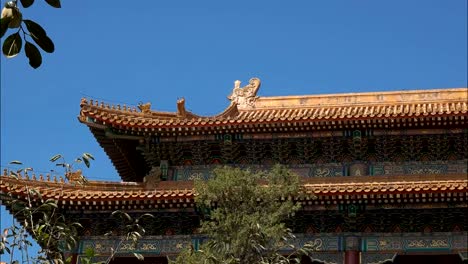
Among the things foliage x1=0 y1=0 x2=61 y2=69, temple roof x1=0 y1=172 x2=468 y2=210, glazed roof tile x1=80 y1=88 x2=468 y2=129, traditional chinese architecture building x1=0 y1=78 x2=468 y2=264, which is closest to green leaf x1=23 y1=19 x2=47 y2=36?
foliage x1=0 y1=0 x2=61 y2=69

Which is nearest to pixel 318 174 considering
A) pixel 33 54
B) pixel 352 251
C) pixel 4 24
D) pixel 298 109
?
pixel 352 251

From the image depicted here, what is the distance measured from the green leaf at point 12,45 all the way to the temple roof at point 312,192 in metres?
11.1

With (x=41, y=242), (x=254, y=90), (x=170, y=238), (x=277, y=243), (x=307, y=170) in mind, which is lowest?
(x=41, y=242)

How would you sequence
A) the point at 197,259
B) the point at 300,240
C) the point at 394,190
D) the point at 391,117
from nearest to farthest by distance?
the point at 197,259 → the point at 394,190 → the point at 300,240 → the point at 391,117

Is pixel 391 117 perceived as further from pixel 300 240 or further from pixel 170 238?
pixel 170 238

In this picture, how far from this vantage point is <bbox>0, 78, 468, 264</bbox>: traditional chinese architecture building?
16.1m

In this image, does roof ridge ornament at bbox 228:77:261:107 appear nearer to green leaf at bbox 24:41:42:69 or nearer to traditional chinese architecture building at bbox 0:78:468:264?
traditional chinese architecture building at bbox 0:78:468:264

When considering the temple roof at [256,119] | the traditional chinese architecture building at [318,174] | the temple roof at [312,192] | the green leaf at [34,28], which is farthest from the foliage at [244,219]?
the green leaf at [34,28]

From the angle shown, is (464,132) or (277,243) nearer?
(277,243)

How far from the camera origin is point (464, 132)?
1830 centimetres

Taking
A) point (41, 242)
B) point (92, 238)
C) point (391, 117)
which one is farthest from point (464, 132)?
point (41, 242)

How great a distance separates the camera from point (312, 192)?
15.6 m

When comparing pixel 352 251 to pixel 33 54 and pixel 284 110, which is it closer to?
pixel 284 110

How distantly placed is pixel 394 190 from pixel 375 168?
10.6 feet
